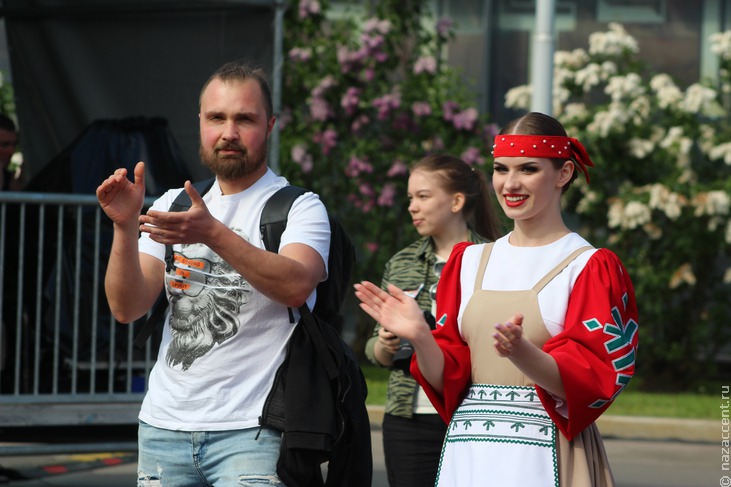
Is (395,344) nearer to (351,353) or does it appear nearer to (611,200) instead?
(351,353)

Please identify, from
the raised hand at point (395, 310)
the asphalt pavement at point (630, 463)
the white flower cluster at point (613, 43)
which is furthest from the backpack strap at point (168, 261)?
the white flower cluster at point (613, 43)

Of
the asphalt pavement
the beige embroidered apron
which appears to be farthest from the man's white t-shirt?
the asphalt pavement

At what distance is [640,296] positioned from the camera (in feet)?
44.2

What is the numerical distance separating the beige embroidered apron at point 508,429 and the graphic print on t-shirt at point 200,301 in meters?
0.65

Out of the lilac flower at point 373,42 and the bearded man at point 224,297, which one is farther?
the lilac flower at point 373,42

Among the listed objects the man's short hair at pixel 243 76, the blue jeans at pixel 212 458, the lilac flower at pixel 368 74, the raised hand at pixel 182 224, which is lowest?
the blue jeans at pixel 212 458

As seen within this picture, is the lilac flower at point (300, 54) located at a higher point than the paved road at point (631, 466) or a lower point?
higher

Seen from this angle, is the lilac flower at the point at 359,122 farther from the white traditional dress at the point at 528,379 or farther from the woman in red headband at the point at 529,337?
the white traditional dress at the point at 528,379

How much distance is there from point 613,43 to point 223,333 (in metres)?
11.5

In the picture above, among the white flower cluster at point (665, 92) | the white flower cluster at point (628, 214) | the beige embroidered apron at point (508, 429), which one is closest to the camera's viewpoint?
the beige embroidered apron at point (508, 429)

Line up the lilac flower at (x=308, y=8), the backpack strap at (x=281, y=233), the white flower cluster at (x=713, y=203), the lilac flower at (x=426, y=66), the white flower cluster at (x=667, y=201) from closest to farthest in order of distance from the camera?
1. the backpack strap at (x=281, y=233)
2. the white flower cluster at (x=713, y=203)
3. the white flower cluster at (x=667, y=201)
4. the lilac flower at (x=308, y=8)
5. the lilac flower at (x=426, y=66)

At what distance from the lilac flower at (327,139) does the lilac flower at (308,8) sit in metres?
1.28

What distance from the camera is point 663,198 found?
13.2 meters

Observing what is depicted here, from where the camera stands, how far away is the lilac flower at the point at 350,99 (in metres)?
14.1
